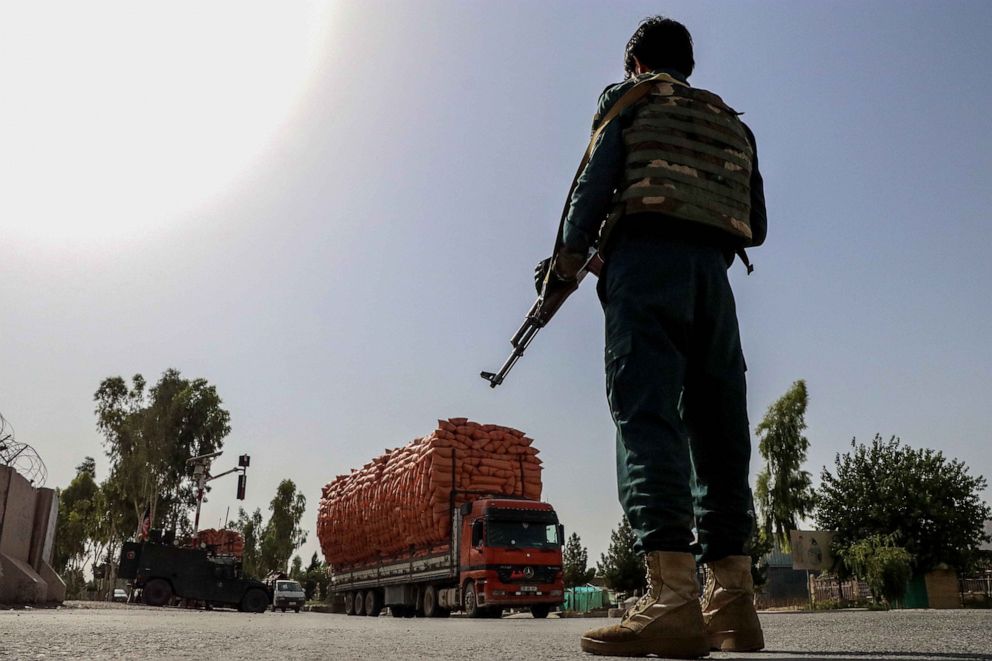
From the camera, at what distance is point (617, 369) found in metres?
2.46

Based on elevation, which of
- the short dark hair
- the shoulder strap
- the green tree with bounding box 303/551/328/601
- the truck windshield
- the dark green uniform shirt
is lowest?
the green tree with bounding box 303/551/328/601

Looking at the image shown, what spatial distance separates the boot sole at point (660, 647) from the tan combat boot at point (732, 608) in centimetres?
23

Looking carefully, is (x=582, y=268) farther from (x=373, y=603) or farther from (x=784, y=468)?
(x=784, y=468)

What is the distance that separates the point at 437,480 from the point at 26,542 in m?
7.77

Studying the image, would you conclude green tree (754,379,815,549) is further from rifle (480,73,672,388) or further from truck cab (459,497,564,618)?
rifle (480,73,672,388)

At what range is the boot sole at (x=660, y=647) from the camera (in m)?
2.02

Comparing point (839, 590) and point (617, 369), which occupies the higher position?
point (617, 369)

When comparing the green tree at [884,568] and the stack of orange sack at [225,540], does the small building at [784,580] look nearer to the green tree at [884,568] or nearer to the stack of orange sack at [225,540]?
the green tree at [884,568]

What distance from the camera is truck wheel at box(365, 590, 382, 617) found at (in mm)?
20766

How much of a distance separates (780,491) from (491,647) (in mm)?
27009

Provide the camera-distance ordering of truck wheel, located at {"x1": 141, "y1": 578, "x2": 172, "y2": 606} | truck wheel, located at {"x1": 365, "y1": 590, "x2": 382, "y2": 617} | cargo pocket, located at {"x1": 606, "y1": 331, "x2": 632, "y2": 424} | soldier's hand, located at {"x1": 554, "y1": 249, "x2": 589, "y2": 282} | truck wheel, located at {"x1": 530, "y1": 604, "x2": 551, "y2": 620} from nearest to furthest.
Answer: cargo pocket, located at {"x1": 606, "y1": 331, "x2": 632, "y2": 424}, soldier's hand, located at {"x1": 554, "y1": 249, "x2": 589, "y2": 282}, truck wheel, located at {"x1": 530, "y1": 604, "x2": 551, "y2": 620}, truck wheel, located at {"x1": 365, "y1": 590, "x2": 382, "y2": 617}, truck wheel, located at {"x1": 141, "y1": 578, "x2": 172, "y2": 606}

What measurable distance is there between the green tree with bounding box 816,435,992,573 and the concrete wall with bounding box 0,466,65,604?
21470mm

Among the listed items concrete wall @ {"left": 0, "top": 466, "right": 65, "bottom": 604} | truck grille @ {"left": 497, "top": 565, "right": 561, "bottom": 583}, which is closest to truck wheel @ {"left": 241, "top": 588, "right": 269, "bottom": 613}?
concrete wall @ {"left": 0, "top": 466, "right": 65, "bottom": 604}

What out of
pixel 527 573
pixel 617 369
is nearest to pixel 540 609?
pixel 527 573
